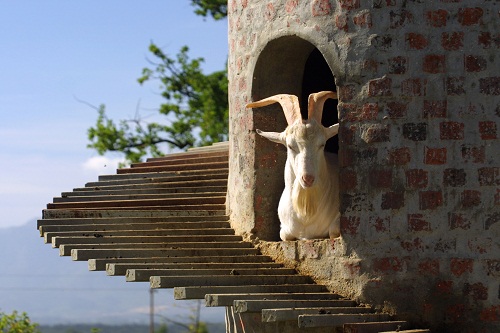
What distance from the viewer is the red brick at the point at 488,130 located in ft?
47.6

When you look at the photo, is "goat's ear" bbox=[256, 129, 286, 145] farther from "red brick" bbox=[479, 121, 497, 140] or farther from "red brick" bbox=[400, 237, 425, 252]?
"red brick" bbox=[479, 121, 497, 140]

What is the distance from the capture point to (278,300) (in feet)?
47.0

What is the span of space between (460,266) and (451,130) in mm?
1274

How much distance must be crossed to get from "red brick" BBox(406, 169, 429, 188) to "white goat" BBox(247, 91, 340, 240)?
1046 millimetres

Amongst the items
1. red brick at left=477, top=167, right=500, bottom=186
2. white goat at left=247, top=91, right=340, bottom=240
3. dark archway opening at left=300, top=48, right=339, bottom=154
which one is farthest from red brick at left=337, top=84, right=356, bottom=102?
dark archway opening at left=300, top=48, right=339, bottom=154

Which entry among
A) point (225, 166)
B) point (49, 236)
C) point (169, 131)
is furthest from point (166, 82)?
point (49, 236)

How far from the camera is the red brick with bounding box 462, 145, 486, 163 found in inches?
571

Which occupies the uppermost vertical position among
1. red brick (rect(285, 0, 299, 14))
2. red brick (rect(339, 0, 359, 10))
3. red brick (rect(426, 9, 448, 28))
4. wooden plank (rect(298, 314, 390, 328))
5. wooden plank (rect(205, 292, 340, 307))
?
red brick (rect(285, 0, 299, 14))

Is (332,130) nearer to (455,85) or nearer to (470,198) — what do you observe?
(455,85)

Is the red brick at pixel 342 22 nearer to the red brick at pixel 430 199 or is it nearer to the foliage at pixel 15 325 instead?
the red brick at pixel 430 199

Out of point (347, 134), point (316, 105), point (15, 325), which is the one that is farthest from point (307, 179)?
point (15, 325)

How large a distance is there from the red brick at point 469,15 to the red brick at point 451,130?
3.10ft

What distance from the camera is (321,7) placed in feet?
49.5

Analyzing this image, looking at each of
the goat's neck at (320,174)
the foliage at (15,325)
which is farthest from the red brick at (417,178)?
the foliage at (15,325)
